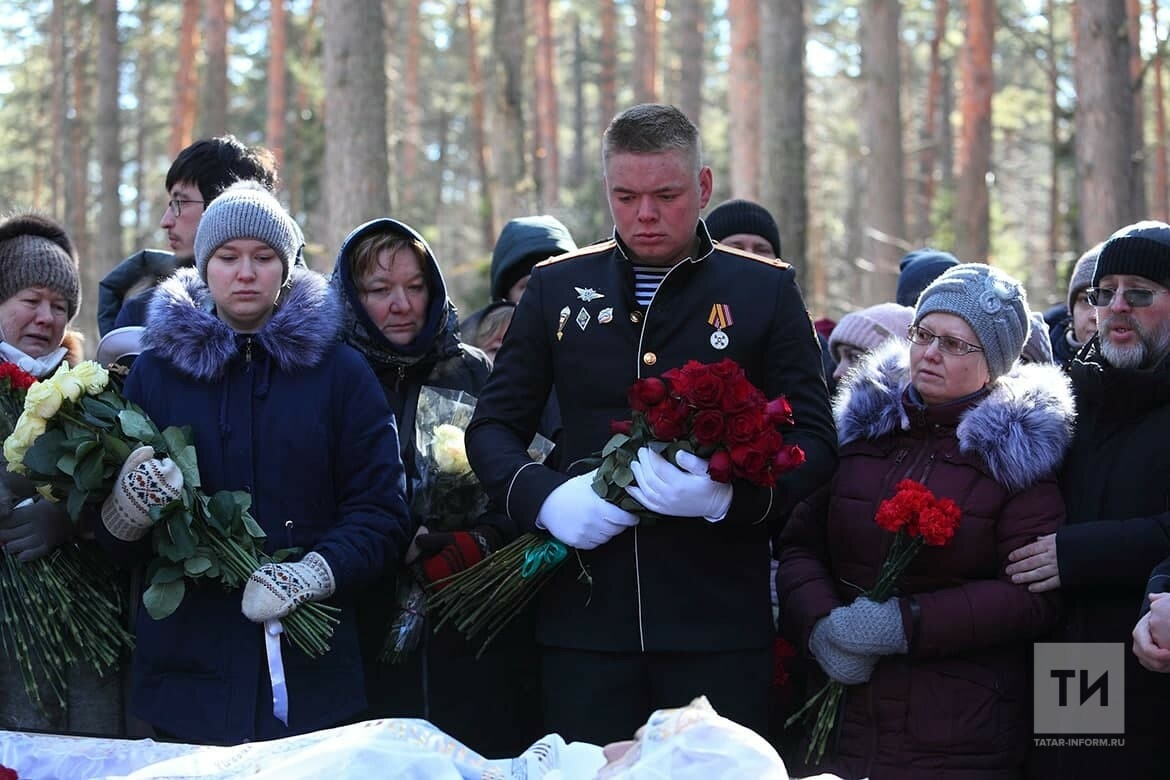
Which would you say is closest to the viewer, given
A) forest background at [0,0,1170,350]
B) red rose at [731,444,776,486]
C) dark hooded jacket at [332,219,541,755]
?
red rose at [731,444,776,486]

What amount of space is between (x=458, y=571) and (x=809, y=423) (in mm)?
1225

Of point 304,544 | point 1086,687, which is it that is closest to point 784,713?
point 1086,687

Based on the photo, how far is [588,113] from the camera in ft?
159

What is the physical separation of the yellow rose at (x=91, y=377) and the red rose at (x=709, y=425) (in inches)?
71.1

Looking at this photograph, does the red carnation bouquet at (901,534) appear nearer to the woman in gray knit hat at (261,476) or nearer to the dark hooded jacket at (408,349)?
the woman in gray knit hat at (261,476)

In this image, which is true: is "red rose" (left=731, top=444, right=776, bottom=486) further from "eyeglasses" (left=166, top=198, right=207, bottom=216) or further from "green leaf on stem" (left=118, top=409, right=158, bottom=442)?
"eyeglasses" (left=166, top=198, right=207, bottom=216)

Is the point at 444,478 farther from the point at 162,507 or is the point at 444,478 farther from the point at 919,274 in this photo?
the point at 919,274

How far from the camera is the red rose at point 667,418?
341 centimetres

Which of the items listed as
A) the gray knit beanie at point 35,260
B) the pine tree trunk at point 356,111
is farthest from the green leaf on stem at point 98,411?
the pine tree trunk at point 356,111

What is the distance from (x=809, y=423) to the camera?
3760mm

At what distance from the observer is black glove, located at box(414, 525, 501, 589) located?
4.11 metres

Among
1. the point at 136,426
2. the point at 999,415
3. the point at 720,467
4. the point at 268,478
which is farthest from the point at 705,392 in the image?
the point at 136,426

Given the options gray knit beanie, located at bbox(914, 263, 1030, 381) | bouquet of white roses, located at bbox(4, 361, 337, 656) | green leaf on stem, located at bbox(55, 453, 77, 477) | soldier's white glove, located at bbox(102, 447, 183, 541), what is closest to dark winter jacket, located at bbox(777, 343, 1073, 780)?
gray knit beanie, located at bbox(914, 263, 1030, 381)

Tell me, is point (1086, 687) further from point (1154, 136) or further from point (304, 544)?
point (1154, 136)
